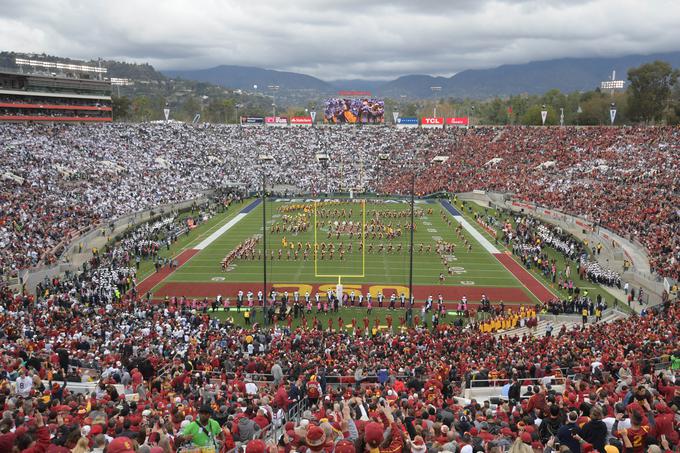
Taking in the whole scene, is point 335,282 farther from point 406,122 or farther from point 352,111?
point 406,122

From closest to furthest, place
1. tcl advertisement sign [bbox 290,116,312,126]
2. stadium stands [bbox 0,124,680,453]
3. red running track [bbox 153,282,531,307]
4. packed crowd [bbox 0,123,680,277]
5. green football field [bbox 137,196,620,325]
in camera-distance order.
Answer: stadium stands [bbox 0,124,680,453] < red running track [bbox 153,282,531,307] < green football field [bbox 137,196,620,325] < packed crowd [bbox 0,123,680,277] < tcl advertisement sign [bbox 290,116,312,126]

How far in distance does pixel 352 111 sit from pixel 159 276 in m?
48.7

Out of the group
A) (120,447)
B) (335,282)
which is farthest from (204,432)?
(335,282)

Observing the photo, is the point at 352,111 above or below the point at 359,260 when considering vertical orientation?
above

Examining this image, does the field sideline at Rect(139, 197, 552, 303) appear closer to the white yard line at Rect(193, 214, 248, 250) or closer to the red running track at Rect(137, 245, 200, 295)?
the red running track at Rect(137, 245, 200, 295)

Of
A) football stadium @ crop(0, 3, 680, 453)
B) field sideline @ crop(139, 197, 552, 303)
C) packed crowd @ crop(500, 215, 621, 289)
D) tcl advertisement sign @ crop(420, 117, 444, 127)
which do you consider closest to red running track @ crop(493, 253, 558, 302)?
football stadium @ crop(0, 3, 680, 453)

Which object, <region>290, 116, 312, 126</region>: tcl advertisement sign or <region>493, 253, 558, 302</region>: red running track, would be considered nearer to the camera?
<region>493, 253, 558, 302</region>: red running track

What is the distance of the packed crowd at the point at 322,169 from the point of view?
30.8m

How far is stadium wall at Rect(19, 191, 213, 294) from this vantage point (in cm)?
2408

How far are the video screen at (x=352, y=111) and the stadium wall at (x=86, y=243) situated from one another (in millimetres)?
31520

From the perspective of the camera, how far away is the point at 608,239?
30.1 metres

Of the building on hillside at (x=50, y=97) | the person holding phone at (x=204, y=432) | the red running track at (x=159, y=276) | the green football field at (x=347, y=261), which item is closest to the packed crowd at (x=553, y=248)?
the green football field at (x=347, y=261)

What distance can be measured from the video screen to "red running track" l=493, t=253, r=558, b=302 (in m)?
43.5

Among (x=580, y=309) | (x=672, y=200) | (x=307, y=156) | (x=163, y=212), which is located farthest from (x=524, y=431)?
(x=307, y=156)
